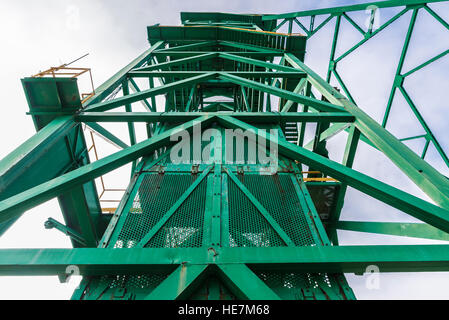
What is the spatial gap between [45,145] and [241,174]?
136 inches

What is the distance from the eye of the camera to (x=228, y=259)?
258cm

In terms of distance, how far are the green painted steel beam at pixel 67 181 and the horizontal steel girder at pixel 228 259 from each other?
75cm

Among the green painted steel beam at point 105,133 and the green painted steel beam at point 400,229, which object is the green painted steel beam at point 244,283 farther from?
the green painted steel beam at point 105,133

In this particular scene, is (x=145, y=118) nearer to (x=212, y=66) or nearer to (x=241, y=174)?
(x=241, y=174)

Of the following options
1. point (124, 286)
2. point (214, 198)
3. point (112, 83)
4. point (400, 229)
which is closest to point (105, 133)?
point (112, 83)

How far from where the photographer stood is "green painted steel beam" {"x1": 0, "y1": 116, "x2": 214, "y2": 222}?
3109 millimetres

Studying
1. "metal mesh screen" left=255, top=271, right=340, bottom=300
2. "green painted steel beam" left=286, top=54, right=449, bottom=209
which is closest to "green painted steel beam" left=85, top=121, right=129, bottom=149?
"metal mesh screen" left=255, top=271, right=340, bottom=300

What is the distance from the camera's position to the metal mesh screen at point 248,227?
3.36 metres

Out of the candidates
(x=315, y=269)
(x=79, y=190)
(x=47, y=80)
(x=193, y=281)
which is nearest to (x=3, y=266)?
(x=193, y=281)

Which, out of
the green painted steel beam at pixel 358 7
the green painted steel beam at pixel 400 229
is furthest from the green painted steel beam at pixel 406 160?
the green painted steel beam at pixel 358 7

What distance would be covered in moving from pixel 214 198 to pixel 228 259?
1.40 meters

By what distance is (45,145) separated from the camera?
13.7 ft

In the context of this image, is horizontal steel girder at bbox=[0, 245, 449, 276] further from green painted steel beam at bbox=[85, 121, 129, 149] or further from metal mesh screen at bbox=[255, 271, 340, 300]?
green painted steel beam at bbox=[85, 121, 129, 149]

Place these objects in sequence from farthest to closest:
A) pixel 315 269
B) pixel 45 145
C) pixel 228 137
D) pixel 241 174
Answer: pixel 228 137
pixel 241 174
pixel 45 145
pixel 315 269
